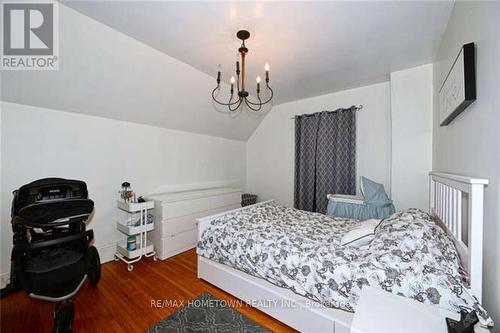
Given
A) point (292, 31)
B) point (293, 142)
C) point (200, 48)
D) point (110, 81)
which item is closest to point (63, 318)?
point (110, 81)

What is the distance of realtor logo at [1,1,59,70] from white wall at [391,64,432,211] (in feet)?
12.6

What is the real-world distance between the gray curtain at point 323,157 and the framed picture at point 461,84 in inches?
62.7

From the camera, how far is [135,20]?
5.90 ft

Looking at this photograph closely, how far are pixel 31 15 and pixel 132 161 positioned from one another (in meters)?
1.72

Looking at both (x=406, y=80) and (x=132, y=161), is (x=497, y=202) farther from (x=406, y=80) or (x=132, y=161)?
(x=132, y=161)

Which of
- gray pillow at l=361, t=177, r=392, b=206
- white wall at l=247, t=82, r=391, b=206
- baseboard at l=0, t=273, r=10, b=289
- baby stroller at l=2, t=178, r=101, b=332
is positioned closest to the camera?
baby stroller at l=2, t=178, r=101, b=332

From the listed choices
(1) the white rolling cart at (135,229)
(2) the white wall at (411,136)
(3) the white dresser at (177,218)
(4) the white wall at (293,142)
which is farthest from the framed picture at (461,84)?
(1) the white rolling cart at (135,229)

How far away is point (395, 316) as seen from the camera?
0.93 m

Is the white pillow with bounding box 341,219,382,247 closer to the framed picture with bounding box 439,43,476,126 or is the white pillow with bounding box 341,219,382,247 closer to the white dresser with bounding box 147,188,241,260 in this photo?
the framed picture with bounding box 439,43,476,126

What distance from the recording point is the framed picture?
4.18 feet

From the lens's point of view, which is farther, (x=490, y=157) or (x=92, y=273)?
(x=92, y=273)

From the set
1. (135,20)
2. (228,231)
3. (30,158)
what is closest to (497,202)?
(228,231)

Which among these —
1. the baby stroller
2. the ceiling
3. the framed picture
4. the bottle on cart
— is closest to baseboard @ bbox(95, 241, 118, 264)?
the bottle on cart

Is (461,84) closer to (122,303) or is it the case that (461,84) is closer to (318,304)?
(318,304)
